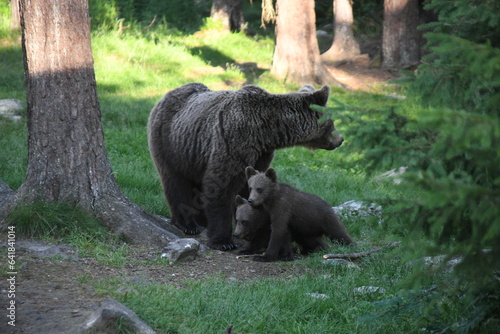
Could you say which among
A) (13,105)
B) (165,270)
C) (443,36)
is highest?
(443,36)

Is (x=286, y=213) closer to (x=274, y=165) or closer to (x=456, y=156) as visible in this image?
(x=456, y=156)

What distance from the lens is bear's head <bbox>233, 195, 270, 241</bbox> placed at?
6.82 m

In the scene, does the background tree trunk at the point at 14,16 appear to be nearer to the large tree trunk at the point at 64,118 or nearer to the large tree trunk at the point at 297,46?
the large tree trunk at the point at 297,46

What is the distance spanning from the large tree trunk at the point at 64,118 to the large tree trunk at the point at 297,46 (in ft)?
29.9

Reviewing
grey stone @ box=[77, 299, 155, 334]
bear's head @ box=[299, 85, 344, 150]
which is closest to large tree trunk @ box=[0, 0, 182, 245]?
grey stone @ box=[77, 299, 155, 334]

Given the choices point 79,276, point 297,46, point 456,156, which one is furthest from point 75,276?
point 297,46

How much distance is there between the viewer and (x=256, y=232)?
6.95m

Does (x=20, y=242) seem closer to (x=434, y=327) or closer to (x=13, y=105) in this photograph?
(x=434, y=327)

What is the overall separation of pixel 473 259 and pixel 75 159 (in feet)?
14.0

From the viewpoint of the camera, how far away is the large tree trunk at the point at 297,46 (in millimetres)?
14820

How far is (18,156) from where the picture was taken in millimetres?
8844

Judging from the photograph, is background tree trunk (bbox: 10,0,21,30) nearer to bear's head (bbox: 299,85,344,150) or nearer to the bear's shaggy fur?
the bear's shaggy fur

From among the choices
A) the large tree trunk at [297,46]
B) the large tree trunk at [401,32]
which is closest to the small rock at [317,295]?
the large tree trunk at [297,46]

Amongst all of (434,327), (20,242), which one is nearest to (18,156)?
(20,242)
